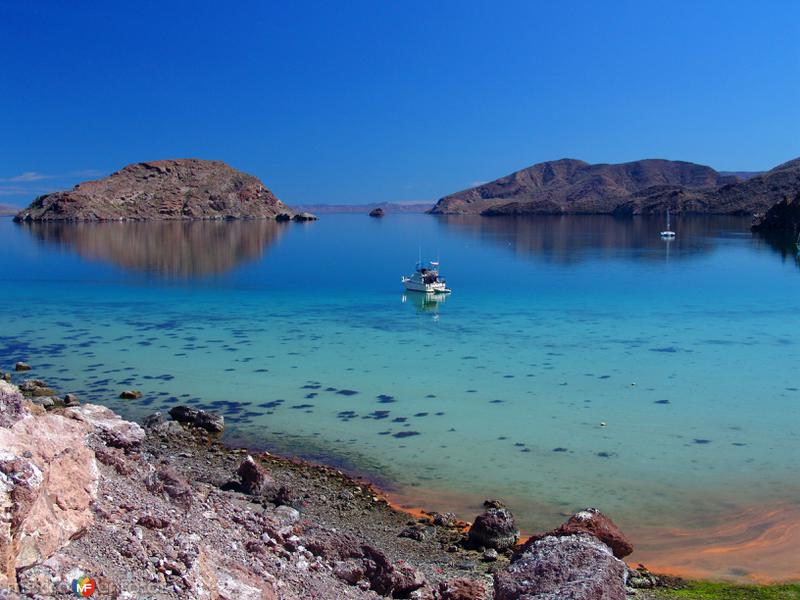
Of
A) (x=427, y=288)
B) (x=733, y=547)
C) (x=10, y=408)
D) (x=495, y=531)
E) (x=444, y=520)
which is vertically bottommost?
(x=733, y=547)

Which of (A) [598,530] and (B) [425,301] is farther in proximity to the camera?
(B) [425,301]

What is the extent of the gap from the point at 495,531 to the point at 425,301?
1096 inches

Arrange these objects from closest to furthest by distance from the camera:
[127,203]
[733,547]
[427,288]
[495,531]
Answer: [495,531] < [733,547] < [427,288] < [127,203]

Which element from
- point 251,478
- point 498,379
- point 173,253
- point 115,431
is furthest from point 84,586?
point 173,253

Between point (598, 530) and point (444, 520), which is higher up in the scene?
point (598, 530)

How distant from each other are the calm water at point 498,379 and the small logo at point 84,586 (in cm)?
825

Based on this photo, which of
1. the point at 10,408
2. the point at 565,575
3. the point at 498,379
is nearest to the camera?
the point at 565,575

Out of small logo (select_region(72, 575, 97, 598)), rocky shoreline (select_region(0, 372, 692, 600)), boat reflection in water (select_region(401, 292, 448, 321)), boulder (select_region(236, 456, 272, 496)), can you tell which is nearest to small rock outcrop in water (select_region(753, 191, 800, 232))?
boat reflection in water (select_region(401, 292, 448, 321))

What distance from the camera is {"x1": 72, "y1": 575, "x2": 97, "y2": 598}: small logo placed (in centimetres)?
565

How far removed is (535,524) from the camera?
492 inches

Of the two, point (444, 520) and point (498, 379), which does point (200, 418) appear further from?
point (498, 379)

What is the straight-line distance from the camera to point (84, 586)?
18.7 ft

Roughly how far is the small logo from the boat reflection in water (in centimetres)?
2759

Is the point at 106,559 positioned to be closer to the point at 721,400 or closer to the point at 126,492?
the point at 126,492
